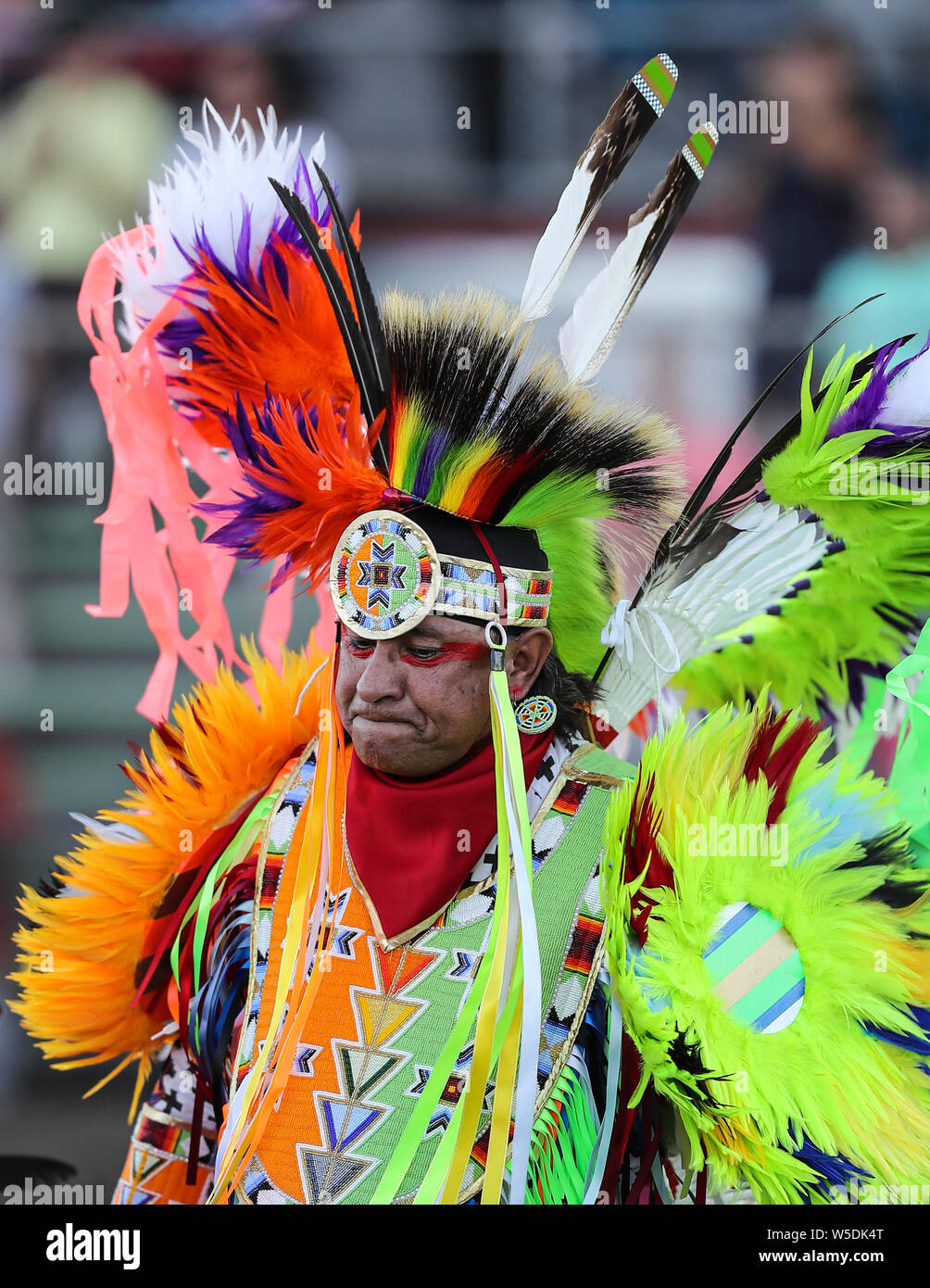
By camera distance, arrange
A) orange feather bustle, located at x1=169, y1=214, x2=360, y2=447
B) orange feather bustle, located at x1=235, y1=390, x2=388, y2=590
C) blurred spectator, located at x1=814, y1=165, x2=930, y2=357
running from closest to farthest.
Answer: orange feather bustle, located at x1=235, y1=390, x2=388, y2=590 → orange feather bustle, located at x1=169, y1=214, x2=360, y2=447 → blurred spectator, located at x1=814, y1=165, x2=930, y2=357

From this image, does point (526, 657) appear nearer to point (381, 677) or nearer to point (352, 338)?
point (381, 677)

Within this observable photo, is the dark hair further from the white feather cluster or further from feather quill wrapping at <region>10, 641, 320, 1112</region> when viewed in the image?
the white feather cluster

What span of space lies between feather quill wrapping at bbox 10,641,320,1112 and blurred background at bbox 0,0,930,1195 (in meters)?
2.07

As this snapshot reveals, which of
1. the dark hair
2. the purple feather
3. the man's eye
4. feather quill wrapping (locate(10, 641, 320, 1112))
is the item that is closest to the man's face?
the man's eye

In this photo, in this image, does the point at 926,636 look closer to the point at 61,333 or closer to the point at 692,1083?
the point at 692,1083

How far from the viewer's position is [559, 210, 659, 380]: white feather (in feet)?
6.18

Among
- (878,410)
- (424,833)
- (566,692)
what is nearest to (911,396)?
(878,410)

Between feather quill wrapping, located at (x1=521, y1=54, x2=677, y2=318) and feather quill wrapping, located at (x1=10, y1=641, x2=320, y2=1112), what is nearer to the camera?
feather quill wrapping, located at (x1=521, y1=54, x2=677, y2=318)

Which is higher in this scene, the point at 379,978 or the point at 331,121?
the point at 331,121

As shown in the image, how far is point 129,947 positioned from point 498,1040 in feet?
2.28

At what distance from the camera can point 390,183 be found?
4652mm

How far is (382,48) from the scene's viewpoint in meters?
4.73

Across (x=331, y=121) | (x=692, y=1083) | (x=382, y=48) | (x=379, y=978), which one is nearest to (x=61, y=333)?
(x=331, y=121)

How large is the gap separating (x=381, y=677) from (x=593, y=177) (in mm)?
742
